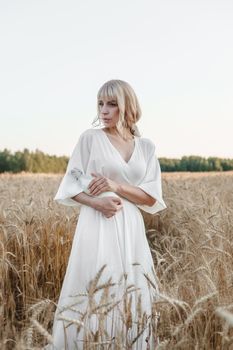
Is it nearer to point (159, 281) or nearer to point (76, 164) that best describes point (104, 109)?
point (76, 164)

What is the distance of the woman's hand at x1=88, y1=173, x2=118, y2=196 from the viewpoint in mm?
2482

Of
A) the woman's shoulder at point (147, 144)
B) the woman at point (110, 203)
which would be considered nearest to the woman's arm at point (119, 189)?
the woman at point (110, 203)

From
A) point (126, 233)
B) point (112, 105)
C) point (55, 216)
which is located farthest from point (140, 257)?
point (55, 216)

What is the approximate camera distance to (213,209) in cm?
560

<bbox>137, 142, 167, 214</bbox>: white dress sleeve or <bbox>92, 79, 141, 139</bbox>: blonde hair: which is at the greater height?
<bbox>92, 79, 141, 139</bbox>: blonde hair

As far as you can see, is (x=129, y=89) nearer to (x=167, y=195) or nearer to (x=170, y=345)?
(x=170, y=345)

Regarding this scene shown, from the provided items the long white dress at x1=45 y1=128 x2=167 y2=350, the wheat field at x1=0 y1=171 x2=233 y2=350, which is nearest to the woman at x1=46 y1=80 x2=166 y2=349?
the long white dress at x1=45 y1=128 x2=167 y2=350

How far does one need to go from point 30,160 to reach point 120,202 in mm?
38820

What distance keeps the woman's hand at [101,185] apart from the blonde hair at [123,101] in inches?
12.0

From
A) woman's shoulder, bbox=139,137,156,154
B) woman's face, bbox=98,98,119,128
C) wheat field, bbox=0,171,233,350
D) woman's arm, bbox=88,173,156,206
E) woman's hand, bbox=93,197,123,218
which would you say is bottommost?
wheat field, bbox=0,171,233,350

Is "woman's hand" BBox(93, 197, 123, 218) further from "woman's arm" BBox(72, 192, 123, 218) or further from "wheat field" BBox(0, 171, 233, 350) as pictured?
"wheat field" BBox(0, 171, 233, 350)

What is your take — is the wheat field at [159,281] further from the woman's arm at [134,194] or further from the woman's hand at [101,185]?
the woman's hand at [101,185]

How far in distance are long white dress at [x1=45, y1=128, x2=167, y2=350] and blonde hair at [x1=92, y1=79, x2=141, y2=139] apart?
0.11 meters

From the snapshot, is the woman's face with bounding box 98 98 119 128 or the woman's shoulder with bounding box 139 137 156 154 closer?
the woman's face with bounding box 98 98 119 128
